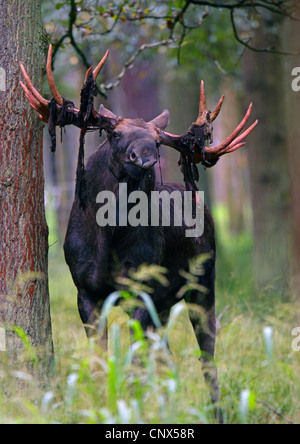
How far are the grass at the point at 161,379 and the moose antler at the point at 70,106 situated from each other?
5.74ft

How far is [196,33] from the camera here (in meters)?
11.9

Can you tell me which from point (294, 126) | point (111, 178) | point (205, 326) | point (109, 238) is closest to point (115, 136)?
point (111, 178)

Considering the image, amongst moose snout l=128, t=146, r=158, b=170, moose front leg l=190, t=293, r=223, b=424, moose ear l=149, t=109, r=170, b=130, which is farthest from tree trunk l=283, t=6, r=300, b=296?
moose snout l=128, t=146, r=158, b=170

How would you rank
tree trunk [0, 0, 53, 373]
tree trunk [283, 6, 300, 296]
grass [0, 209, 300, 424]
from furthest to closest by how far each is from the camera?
tree trunk [283, 6, 300, 296] → tree trunk [0, 0, 53, 373] → grass [0, 209, 300, 424]

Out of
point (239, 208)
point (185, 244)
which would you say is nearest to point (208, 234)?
point (185, 244)

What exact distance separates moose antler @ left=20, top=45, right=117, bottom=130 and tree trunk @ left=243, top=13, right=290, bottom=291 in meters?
5.78

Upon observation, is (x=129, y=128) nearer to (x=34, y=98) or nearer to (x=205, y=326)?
(x=34, y=98)

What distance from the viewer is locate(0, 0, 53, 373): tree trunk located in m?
5.61

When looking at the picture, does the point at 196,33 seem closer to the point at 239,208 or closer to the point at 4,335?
the point at 4,335

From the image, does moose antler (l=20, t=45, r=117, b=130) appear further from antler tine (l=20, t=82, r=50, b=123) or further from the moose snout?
the moose snout

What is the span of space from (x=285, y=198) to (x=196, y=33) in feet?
10.7

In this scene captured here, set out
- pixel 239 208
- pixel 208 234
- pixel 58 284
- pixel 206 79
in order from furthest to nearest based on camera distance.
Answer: pixel 239 208 < pixel 206 79 < pixel 58 284 < pixel 208 234

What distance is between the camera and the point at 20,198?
5730 mm
